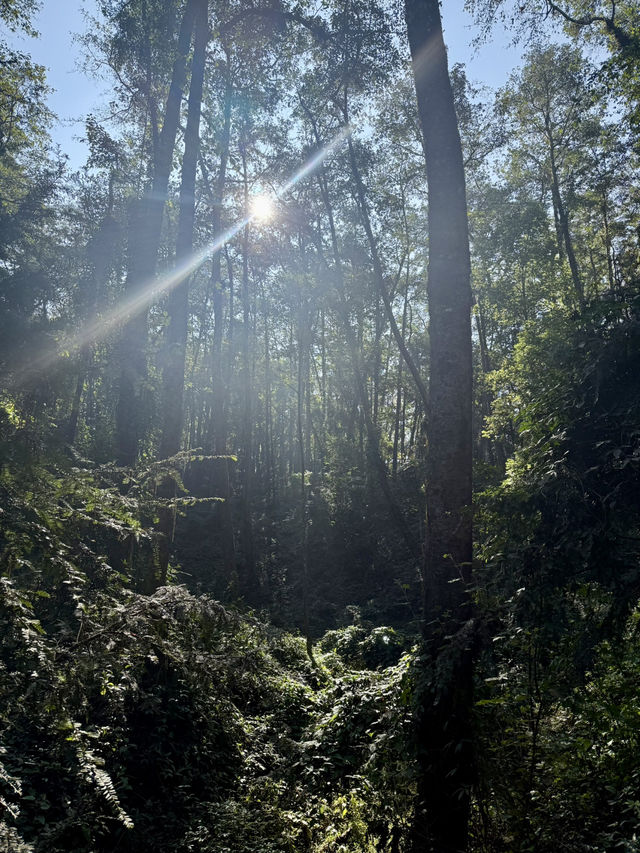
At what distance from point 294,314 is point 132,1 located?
1199cm

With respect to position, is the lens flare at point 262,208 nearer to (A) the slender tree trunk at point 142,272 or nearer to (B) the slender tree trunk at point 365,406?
(B) the slender tree trunk at point 365,406

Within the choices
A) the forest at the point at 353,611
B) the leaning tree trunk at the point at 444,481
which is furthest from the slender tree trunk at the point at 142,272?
the leaning tree trunk at the point at 444,481

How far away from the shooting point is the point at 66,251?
23.7m

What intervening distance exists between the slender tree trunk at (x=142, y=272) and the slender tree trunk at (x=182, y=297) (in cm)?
29

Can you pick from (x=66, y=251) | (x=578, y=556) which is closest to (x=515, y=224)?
(x=66, y=251)

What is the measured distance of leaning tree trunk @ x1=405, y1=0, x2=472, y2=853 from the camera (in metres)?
3.90

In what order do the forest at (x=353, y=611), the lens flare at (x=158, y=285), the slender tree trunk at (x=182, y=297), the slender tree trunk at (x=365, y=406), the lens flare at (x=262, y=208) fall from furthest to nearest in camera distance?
the lens flare at (x=262, y=208) → the slender tree trunk at (x=365, y=406) → the slender tree trunk at (x=182, y=297) → the lens flare at (x=158, y=285) → the forest at (x=353, y=611)

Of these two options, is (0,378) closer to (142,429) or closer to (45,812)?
(45,812)

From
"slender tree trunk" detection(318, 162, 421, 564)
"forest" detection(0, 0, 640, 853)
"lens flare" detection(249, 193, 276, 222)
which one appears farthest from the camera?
"lens flare" detection(249, 193, 276, 222)

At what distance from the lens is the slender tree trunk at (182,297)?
7.98 m

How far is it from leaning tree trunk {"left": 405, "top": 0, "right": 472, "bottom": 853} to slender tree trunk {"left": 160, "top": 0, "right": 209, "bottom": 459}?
436 cm

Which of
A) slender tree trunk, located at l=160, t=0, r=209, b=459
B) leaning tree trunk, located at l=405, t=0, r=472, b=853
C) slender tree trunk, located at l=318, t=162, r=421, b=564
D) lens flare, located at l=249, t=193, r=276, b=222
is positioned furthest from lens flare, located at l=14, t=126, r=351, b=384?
leaning tree trunk, located at l=405, t=0, r=472, b=853

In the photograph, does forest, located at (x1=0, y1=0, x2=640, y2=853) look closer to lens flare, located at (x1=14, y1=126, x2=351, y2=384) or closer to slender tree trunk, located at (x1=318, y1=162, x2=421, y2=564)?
lens flare, located at (x1=14, y1=126, x2=351, y2=384)

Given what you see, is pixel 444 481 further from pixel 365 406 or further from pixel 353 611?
pixel 365 406
